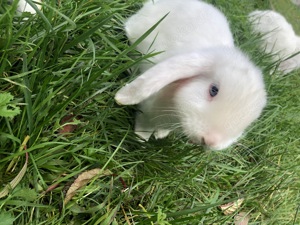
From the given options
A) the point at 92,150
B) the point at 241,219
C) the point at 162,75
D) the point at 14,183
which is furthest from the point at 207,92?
the point at 241,219

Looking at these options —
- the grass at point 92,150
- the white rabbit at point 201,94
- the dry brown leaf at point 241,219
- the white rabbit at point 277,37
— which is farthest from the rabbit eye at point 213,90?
the white rabbit at point 277,37

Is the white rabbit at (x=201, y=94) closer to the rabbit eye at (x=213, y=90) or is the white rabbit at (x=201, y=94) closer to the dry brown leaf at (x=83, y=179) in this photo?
the rabbit eye at (x=213, y=90)

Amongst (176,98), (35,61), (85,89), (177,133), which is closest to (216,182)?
(177,133)

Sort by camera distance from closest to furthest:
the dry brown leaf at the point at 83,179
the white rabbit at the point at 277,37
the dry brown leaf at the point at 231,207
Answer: the dry brown leaf at the point at 83,179, the dry brown leaf at the point at 231,207, the white rabbit at the point at 277,37

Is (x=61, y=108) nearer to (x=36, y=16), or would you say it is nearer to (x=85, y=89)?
(x=85, y=89)

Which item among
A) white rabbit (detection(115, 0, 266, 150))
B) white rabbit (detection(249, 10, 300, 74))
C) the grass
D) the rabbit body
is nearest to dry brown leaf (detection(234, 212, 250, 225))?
the grass

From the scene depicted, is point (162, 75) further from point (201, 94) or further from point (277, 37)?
point (277, 37)
